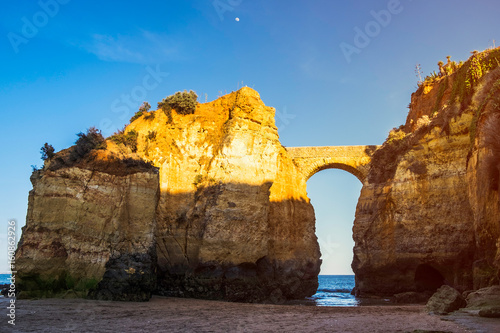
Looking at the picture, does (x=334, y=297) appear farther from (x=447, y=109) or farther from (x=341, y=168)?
(x=447, y=109)

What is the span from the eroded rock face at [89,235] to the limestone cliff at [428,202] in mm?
12112

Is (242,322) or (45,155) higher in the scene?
(45,155)

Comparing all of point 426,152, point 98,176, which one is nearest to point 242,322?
point 98,176

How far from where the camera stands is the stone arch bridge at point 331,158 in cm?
2859

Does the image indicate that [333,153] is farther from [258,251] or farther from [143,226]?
[143,226]

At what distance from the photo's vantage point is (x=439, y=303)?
11180 millimetres

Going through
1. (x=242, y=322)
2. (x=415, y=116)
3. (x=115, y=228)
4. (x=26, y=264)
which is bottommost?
(x=242, y=322)

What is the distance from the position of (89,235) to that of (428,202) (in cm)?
1518

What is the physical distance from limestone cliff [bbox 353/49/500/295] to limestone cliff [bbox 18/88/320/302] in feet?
15.4

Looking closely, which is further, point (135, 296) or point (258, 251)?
point (258, 251)

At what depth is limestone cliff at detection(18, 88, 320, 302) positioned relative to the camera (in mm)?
14484

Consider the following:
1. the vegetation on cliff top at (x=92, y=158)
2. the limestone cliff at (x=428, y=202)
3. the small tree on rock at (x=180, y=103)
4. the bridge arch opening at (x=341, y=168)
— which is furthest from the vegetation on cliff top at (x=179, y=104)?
the limestone cliff at (x=428, y=202)

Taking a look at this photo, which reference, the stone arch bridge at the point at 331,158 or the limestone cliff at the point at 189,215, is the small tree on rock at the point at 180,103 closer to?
the limestone cliff at the point at 189,215

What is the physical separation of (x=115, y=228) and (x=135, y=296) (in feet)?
8.42
